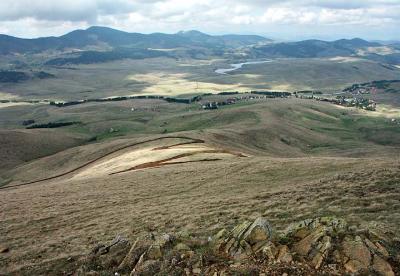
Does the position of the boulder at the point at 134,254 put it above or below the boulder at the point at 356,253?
below

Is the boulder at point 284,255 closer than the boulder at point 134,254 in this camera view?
Yes

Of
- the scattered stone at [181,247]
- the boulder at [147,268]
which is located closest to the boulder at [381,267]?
the scattered stone at [181,247]

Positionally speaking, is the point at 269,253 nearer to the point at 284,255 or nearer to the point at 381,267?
the point at 284,255

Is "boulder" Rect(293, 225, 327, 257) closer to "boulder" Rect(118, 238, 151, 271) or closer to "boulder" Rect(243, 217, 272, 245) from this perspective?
"boulder" Rect(243, 217, 272, 245)

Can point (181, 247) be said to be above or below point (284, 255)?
below

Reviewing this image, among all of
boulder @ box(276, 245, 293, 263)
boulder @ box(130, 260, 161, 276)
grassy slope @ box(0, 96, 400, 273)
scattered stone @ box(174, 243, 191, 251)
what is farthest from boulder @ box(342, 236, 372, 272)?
boulder @ box(130, 260, 161, 276)

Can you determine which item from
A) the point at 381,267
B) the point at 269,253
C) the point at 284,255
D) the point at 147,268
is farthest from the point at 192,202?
the point at 381,267

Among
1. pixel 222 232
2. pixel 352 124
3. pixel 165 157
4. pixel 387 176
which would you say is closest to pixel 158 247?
pixel 222 232

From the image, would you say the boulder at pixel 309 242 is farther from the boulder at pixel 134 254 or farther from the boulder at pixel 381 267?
the boulder at pixel 134 254
